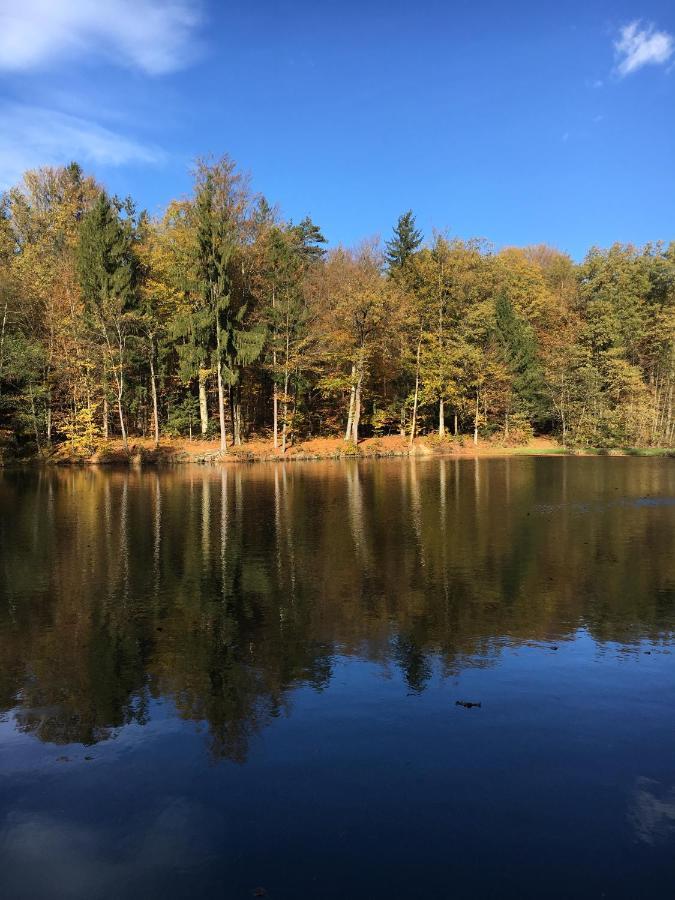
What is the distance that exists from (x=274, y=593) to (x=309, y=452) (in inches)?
1346

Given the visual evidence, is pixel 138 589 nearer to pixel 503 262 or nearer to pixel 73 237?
pixel 73 237

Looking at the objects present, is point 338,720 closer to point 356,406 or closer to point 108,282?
point 108,282

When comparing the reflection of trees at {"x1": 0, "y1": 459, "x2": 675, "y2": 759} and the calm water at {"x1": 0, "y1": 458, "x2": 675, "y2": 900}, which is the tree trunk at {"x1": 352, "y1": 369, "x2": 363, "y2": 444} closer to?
the reflection of trees at {"x1": 0, "y1": 459, "x2": 675, "y2": 759}

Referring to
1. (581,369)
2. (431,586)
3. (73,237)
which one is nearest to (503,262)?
(581,369)

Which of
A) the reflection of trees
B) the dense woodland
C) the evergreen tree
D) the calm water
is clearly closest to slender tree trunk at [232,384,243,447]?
the dense woodland

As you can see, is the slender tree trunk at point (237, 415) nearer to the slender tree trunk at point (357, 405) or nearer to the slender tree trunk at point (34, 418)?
the slender tree trunk at point (357, 405)

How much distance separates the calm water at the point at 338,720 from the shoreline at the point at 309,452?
2672cm

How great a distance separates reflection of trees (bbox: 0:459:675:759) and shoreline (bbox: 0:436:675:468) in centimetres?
1855

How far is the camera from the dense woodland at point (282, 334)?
4044 cm

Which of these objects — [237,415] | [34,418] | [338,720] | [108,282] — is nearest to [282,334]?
[237,415]

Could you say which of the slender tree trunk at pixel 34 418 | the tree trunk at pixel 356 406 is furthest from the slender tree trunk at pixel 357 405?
the slender tree trunk at pixel 34 418

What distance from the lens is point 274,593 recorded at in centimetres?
1013

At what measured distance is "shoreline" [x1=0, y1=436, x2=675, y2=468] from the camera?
39.2m

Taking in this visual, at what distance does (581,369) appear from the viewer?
5244 centimetres
